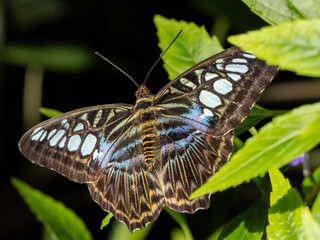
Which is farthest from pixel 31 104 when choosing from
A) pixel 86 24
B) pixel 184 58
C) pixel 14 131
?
pixel 184 58

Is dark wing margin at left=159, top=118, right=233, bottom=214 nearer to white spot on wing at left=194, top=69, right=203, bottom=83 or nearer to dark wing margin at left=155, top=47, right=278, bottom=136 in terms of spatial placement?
dark wing margin at left=155, top=47, right=278, bottom=136

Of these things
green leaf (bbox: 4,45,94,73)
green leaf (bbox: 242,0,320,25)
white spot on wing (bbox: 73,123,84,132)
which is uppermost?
green leaf (bbox: 242,0,320,25)

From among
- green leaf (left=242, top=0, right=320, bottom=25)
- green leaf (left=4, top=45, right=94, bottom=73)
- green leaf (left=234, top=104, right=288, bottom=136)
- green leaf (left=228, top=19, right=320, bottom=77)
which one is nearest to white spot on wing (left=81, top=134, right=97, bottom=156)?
green leaf (left=234, top=104, right=288, bottom=136)

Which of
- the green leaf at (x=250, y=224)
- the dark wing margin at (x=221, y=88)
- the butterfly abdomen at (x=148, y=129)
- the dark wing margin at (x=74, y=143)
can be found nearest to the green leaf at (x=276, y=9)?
the dark wing margin at (x=221, y=88)

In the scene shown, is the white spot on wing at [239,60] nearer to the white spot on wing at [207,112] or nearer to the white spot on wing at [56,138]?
the white spot on wing at [207,112]

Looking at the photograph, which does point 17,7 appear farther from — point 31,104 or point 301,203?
point 301,203

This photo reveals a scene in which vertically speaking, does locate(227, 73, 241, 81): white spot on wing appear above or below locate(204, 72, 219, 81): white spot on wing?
above

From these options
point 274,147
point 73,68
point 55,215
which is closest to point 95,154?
point 55,215

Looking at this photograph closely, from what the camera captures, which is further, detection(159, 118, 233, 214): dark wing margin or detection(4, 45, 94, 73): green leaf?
detection(4, 45, 94, 73): green leaf
